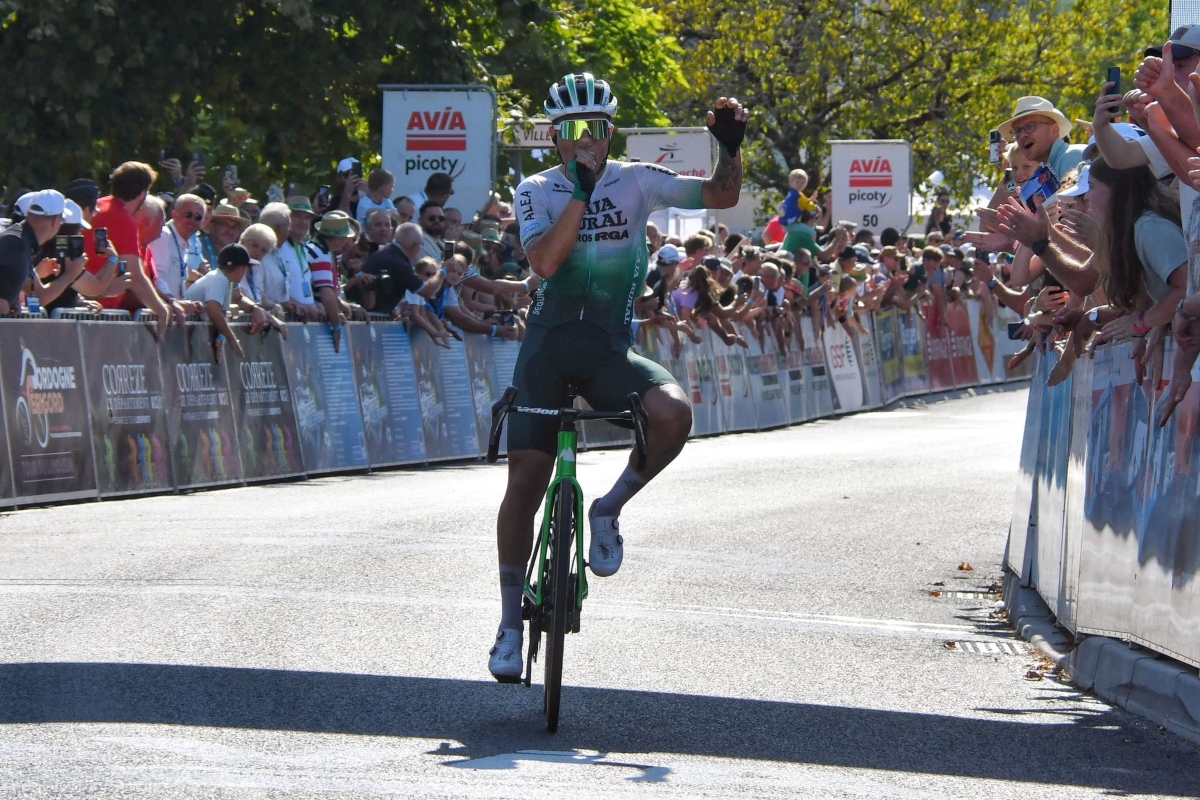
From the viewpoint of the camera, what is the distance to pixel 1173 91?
25.5ft

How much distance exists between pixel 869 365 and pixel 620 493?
79.0 feet

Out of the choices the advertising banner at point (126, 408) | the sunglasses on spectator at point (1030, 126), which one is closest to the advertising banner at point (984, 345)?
the advertising banner at point (126, 408)

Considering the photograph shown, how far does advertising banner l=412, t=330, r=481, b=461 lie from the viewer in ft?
64.4

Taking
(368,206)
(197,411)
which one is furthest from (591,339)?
(368,206)

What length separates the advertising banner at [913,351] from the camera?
33281 millimetres

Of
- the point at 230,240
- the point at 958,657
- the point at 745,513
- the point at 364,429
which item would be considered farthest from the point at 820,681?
the point at 364,429

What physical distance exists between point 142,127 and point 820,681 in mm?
18219

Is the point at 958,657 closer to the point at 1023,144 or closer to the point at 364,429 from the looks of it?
the point at 1023,144

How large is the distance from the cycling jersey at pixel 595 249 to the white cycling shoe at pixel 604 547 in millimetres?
680

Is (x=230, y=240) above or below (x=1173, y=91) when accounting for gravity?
below

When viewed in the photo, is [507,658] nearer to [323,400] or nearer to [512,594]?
[512,594]

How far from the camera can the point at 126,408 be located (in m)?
15.5

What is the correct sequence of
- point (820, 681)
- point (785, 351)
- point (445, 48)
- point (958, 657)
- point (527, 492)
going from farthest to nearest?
point (785, 351) < point (445, 48) < point (958, 657) < point (820, 681) < point (527, 492)

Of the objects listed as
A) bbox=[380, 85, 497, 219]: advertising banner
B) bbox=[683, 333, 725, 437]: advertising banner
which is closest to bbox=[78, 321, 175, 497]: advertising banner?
bbox=[380, 85, 497, 219]: advertising banner
